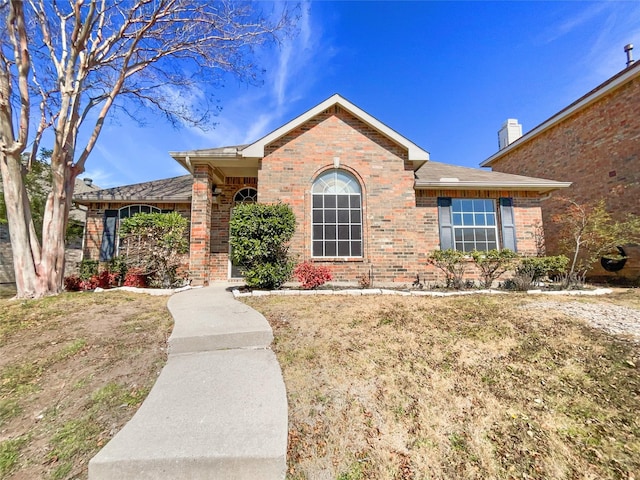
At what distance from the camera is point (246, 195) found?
10.3m

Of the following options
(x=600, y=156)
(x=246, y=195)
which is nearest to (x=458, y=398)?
(x=246, y=195)

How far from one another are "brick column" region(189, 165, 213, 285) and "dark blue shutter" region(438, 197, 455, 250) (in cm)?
A: 742

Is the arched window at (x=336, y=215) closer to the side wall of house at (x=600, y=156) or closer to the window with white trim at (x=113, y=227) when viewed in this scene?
the window with white trim at (x=113, y=227)

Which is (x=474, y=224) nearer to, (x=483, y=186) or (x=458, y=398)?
(x=483, y=186)

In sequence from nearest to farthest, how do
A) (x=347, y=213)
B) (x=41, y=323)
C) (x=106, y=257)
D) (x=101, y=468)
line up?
(x=101, y=468) < (x=41, y=323) < (x=347, y=213) < (x=106, y=257)

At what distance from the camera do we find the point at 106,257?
995 cm

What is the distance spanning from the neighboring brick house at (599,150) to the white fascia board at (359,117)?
7.07 m

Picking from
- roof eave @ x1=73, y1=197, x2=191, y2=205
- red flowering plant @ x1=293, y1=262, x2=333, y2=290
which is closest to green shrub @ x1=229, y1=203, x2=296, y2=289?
red flowering plant @ x1=293, y1=262, x2=333, y2=290

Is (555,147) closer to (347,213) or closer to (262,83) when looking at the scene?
(347,213)

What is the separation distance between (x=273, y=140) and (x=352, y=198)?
2929 millimetres

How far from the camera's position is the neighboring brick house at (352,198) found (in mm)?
8656

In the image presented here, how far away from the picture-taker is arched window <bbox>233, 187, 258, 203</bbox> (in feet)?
33.5

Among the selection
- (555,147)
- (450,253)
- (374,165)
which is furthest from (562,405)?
(555,147)

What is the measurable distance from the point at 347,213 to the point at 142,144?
9.58 metres
